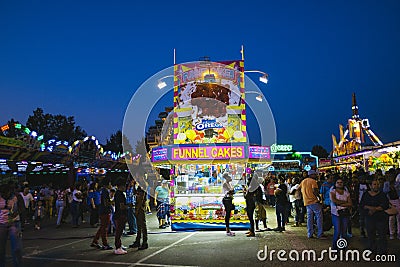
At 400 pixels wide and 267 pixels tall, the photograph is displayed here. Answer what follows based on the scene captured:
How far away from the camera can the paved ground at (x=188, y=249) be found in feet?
24.5

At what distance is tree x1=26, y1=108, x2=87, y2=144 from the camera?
5772 centimetres

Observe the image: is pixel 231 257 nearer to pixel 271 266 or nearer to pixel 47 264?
pixel 271 266

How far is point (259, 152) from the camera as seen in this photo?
13.3 metres

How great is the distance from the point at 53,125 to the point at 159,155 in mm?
51139

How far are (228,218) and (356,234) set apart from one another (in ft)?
12.1

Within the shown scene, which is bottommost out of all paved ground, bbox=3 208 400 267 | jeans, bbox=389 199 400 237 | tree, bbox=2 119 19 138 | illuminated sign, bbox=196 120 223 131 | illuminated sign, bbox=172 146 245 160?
paved ground, bbox=3 208 400 267

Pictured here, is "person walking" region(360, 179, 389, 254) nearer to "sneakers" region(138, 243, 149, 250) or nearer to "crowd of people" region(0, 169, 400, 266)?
"crowd of people" region(0, 169, 400, 266)

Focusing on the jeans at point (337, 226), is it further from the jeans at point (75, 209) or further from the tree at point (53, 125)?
the tree at point (53, 125)

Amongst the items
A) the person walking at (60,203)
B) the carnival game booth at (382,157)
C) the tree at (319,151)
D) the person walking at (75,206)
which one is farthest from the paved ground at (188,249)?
the tree at (319,151)

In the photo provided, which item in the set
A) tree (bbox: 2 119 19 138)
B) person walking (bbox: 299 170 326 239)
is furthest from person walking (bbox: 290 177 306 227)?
tree (bbox: 2 119 19 138)

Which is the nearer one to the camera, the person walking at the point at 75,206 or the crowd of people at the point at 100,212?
the crowd of people at the point at 100,212

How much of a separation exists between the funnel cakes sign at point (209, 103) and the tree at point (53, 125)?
150 ft

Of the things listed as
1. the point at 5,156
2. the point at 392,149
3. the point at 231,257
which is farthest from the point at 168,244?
the point at 392,149

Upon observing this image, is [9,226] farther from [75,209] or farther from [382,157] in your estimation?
[382,157]
